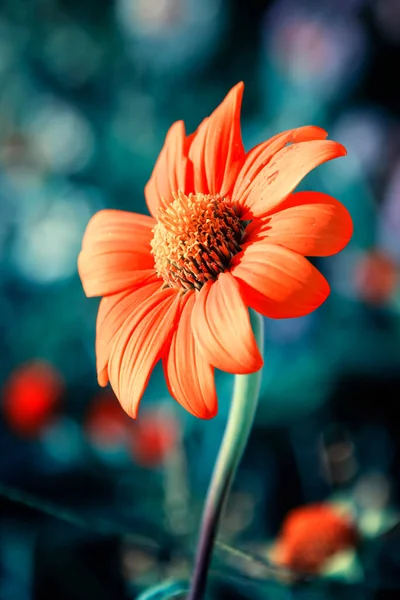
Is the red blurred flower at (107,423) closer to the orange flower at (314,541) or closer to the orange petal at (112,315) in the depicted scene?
the orange flower at (314,541)

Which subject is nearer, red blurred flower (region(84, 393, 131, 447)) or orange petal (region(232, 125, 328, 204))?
orange petal (region(232, 125, 328, 204))

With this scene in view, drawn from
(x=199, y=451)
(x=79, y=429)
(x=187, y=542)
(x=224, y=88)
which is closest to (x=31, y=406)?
(x=79, y=429)

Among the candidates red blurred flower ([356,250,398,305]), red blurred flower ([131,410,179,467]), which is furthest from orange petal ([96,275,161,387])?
red blurred flower ([356,250,398,305])

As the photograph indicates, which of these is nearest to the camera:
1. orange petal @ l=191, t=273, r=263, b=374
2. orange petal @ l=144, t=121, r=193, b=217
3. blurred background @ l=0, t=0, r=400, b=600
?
orange petal @ l=191, t=273, r=263, b=374

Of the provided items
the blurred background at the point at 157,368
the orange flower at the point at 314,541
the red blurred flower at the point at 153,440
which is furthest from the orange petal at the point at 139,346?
the red blurred flower at the point at 153,440

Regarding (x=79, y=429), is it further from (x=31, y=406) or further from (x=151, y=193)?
(x=151, y=193)

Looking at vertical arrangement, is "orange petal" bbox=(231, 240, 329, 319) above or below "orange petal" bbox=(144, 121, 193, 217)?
below

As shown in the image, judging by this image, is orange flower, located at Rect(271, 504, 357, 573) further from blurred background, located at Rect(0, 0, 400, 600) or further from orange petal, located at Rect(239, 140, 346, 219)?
orange petal, located at Rect(239, 140, 346, 219)
